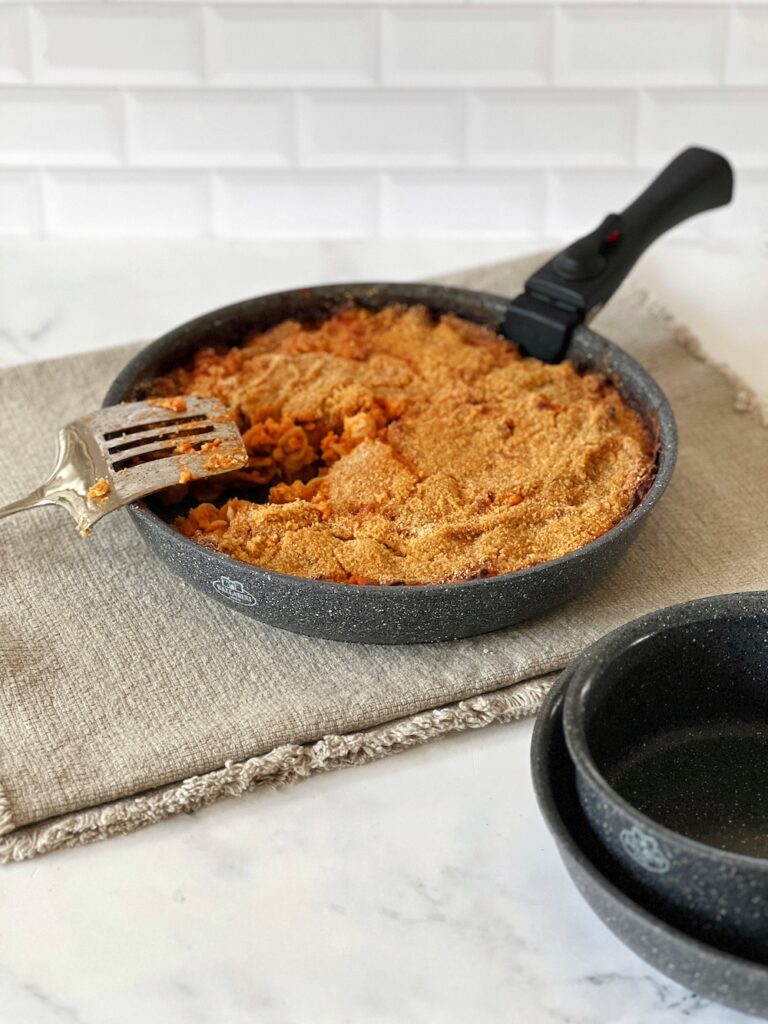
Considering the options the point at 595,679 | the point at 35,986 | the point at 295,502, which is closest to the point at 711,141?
the point at 295,502

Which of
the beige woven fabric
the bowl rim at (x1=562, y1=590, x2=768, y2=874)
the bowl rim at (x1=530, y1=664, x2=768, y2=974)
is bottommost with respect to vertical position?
the beige woven fabric

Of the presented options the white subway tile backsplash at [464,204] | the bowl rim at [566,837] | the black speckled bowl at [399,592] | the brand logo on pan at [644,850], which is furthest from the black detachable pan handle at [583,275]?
the brand logo on pan at [644,850]

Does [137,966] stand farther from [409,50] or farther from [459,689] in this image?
[409,50]

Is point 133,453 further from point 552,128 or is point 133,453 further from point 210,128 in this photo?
point 552,128

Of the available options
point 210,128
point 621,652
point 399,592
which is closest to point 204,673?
point 399,592

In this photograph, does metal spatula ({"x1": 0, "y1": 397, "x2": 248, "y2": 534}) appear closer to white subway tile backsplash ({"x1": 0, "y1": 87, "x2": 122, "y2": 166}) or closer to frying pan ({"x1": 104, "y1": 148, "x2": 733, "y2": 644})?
frying pan ({"x1": 104, "y1": 148, "x2": 733, "y2": 644})

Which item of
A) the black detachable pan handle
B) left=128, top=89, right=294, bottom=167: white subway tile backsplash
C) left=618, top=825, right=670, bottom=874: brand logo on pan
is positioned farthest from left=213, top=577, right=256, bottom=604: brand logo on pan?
left=128, top=89, right=294, bottom=167: white subway tile backsplash

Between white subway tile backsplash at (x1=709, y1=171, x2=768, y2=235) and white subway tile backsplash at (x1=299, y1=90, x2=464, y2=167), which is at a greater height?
white subway tile backsplash at (x1=299, y1=90, x2=464, y2=167)

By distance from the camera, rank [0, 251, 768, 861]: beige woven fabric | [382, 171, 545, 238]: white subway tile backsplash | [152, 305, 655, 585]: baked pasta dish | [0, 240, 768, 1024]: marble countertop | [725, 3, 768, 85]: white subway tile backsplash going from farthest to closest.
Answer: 1. [382, 171, 545, 238]: white subway tile backsplash
2. [725, 3, 768, 85]: white subway tile backsplash
3. [152, 305, 655, 585]: baked pasta dish
4. [0, 251, 768, 861]: beige woven fabric
5. [0, 240, 768, 1024]: marble countertop
